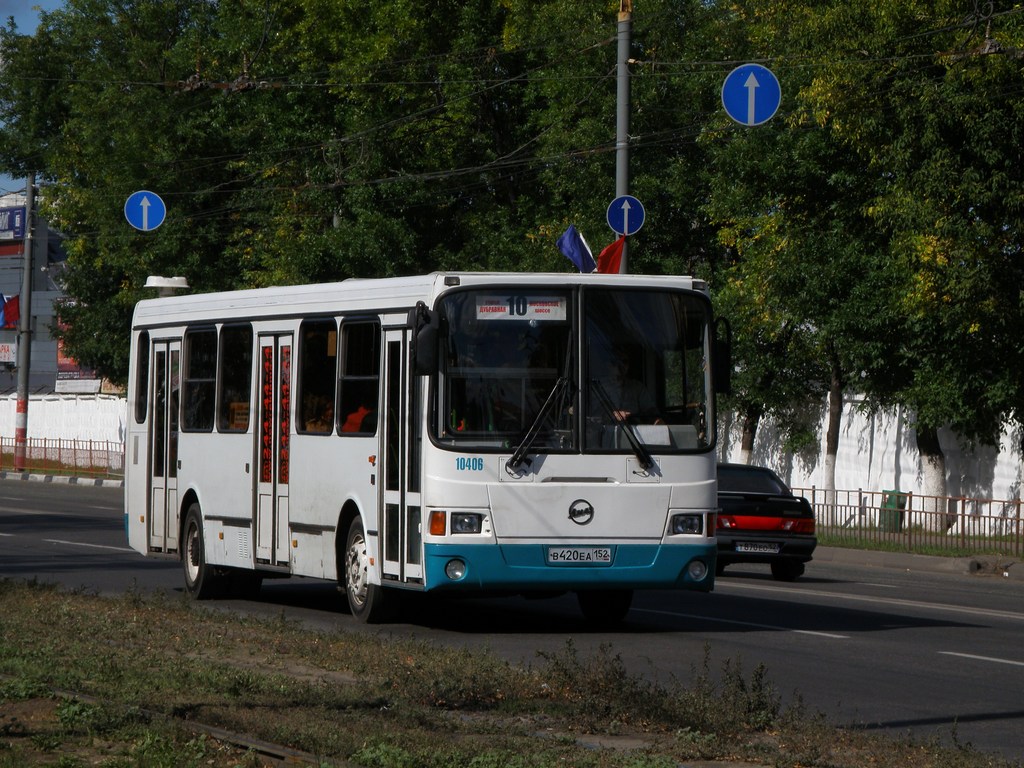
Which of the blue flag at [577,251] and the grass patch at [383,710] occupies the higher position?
the blue flag at [577,251]

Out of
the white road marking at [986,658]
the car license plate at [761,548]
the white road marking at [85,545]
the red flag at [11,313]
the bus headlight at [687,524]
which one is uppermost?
the red flag at [11,313]

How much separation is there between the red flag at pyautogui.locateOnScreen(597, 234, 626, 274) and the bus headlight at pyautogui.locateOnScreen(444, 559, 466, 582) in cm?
875

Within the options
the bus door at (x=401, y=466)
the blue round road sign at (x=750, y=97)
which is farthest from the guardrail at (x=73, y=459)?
the bus door at (x=401, y=466)

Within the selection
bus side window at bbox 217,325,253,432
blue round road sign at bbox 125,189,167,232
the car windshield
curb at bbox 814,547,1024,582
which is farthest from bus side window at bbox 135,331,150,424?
blue round road sign at bbox 125,189,167,232

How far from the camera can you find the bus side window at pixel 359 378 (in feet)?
47.8

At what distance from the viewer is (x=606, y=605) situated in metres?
15.0

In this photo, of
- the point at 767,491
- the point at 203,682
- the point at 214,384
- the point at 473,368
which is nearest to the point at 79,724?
the point at 203,682

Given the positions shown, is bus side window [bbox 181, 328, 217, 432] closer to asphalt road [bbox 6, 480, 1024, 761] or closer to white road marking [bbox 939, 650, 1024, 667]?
asphalt road [bbox 6, 480, 1024, 761]

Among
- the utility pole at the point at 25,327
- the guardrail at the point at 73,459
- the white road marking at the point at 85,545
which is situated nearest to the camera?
the white road marking at the point at 85,545

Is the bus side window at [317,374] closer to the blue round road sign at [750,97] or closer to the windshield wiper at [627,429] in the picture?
the windshield wiper at [627,429]

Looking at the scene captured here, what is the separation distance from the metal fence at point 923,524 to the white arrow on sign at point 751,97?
8.04 m

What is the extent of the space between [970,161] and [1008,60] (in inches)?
75.4

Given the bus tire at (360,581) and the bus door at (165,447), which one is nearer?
the bus tire at (360,581)

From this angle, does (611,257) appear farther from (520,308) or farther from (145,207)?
(145,207)
